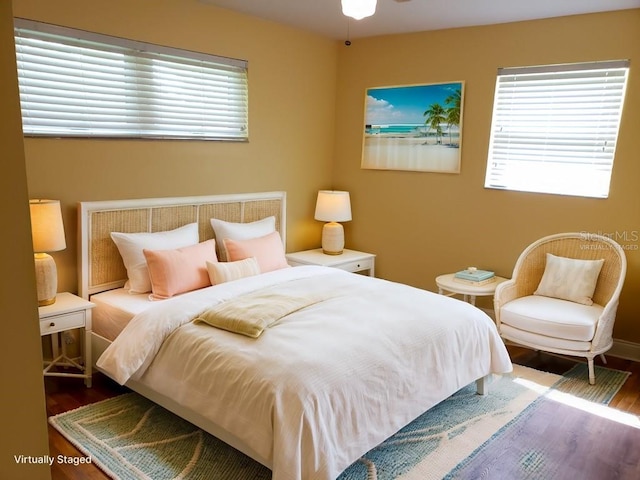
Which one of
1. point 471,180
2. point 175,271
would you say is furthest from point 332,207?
point 175,271

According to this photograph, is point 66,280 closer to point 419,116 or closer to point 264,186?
point 264,186

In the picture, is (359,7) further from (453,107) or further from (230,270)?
(453,107)

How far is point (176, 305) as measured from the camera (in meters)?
2.92

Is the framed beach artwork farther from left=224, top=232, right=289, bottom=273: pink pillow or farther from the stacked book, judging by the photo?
left=224, top=232, right=289, bottom=273: pink pillow

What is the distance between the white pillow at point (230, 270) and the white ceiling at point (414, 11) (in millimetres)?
1884

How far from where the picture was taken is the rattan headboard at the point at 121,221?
3.37m

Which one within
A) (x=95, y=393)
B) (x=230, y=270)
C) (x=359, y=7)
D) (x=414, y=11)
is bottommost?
(x=95, y=393)

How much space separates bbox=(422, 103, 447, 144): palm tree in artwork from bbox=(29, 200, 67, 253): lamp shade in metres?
3.01

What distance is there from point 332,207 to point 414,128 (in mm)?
1013

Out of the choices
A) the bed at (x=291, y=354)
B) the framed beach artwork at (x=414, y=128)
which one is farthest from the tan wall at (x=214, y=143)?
the framed beach artwork at (x=414, y=128)

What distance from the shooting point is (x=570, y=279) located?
3.74 meters

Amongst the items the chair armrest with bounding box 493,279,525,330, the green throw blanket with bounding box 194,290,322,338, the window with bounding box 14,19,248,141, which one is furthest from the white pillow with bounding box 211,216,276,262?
the chair armrest with bounding box 493,279,525,330

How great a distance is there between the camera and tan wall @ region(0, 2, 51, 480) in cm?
106

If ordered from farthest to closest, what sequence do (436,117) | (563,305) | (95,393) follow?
(436,117), (563,305), (95,393)
